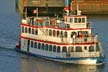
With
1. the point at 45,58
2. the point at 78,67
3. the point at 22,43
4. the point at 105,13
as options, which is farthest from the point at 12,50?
the point at 105,13

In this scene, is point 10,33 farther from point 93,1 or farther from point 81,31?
point 93,1

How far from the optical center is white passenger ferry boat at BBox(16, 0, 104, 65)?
198 ft

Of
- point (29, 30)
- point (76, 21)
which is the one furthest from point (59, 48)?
point (29, 30)

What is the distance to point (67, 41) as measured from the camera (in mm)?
61562

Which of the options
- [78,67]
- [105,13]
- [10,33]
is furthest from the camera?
[105,13]

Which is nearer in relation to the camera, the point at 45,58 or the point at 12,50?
the point at 45,58

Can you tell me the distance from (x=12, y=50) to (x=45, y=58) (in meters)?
7.26

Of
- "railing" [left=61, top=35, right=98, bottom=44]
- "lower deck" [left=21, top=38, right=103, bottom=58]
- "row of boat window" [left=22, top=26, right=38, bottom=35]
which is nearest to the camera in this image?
"lower deck" [left=21, top=38, right=103, bottom=58]

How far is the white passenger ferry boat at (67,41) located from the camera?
6050cm

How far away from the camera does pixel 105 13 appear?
120 m

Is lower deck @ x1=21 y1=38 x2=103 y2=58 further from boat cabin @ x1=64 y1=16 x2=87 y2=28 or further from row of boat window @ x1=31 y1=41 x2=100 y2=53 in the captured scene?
boat cabin @ x1=64 y1=16 x2=87 y2=28

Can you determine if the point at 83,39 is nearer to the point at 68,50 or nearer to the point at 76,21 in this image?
the point at 68,50

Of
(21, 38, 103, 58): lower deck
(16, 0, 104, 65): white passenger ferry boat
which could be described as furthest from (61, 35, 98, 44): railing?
(21, 38, 103, 58): lower deck

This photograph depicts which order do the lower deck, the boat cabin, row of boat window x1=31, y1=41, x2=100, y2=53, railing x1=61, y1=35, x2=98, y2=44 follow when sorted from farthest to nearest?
the boat cabin → railing x1=61, y1=35, x2=98, y2=44 → row of boat window x1=31, y1=41, x2=100, y2=53 → the lower deck
